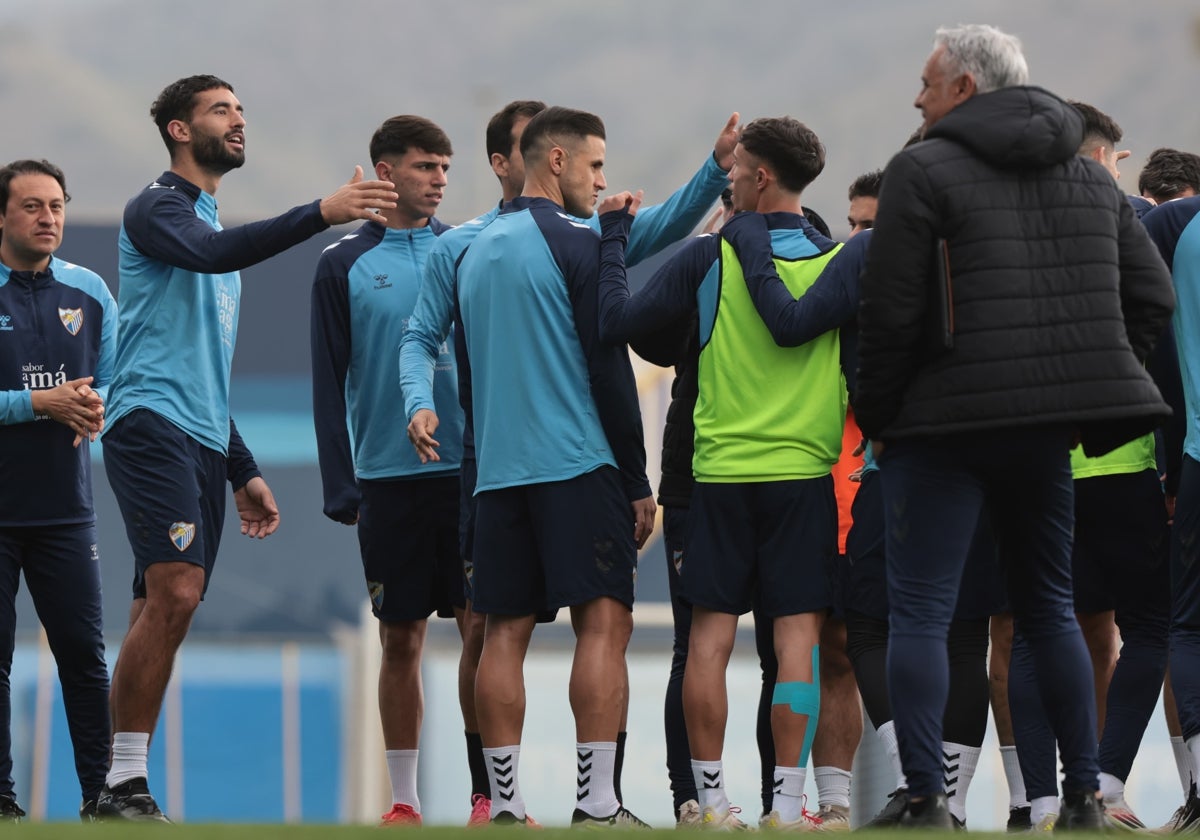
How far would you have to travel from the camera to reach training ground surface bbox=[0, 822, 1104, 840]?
3656mm

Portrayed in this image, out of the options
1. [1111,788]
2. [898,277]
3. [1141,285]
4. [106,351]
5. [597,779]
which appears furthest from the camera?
[106,351]

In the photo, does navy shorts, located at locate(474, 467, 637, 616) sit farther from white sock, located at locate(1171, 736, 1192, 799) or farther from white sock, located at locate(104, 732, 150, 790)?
white sock, located at locate(1171, 736, 1192, 799)

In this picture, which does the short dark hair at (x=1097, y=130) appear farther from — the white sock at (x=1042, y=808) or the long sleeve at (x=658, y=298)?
the white sock at (x=1042, y=808)

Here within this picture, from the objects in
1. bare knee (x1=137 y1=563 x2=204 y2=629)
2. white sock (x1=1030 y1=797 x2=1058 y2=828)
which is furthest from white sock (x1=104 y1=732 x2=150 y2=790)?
white sock (x1=1030 y1=797 x2=1058 y2=828)

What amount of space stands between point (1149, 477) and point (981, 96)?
71.5 inches

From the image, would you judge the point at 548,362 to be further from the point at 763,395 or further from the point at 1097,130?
the point at 1097,130

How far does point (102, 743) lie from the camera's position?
20.7 feet

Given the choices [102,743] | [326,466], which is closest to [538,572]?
[326,466]

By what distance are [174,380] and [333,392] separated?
73cm

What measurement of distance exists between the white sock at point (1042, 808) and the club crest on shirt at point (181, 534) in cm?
291

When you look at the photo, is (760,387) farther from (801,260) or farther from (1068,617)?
(1068,617)

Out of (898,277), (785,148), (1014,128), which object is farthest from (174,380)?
(1014,128)

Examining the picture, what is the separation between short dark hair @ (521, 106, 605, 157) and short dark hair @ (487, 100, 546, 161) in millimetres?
816

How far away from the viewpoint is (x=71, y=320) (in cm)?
674
